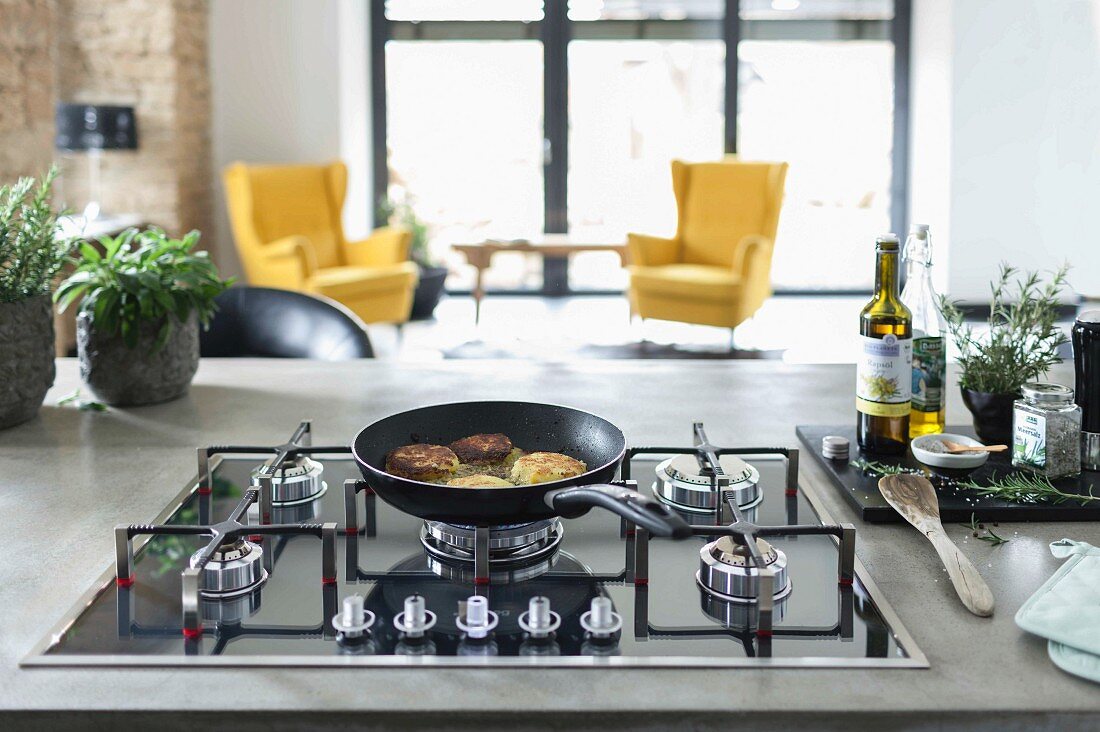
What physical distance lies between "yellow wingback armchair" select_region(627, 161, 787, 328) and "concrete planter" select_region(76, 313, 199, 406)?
4819mm

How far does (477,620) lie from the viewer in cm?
83

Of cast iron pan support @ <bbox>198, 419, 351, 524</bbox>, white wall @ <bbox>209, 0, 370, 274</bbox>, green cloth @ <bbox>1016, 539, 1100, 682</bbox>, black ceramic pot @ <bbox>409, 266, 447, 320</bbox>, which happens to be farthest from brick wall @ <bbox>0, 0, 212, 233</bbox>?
green cloth @ <bbox>1016, 539, 1100, 682</bbox>

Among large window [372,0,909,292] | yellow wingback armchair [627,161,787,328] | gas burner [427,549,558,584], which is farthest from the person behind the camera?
large window [372,0,909,292]

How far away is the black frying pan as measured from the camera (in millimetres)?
821

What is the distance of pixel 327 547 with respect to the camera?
35.9 inches

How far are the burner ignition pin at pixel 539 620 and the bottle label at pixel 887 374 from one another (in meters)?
0.51

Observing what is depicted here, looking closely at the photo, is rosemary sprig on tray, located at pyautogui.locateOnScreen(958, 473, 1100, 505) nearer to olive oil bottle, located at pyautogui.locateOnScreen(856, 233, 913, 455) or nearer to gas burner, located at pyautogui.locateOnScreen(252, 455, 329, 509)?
olive oil bottle, located at pyautogui.locateOnScreen(856, 233, 913, 455)

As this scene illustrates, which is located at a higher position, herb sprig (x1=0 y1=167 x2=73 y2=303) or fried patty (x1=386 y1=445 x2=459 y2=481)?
herb sprig (x1=0 y1=167 x2=73 y2=303)

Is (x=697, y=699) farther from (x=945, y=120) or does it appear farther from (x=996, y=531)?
(x=945, y=120)

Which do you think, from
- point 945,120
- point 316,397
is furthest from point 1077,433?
point 945,120

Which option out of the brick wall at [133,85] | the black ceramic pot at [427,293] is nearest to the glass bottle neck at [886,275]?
the brick wall at [133,85]

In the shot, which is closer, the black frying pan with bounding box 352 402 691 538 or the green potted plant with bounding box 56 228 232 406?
the black frying pan with bounding box 352 402 691 538

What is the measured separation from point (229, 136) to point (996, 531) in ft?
23.1

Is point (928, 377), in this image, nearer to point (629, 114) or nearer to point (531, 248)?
point (531, 248)
